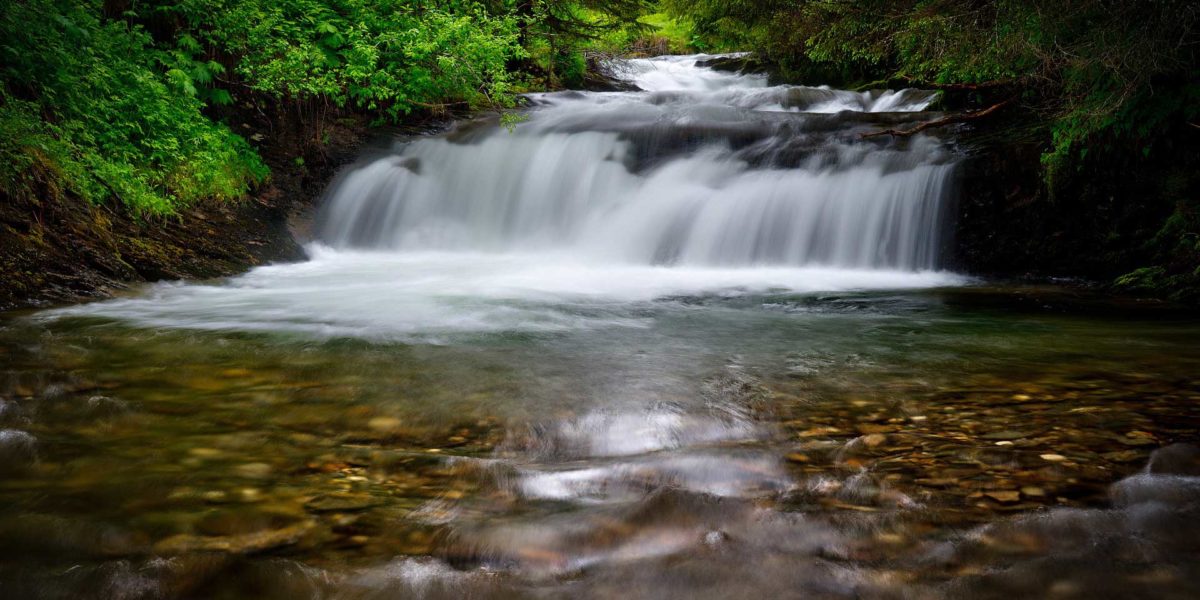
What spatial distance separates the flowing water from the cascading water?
5.71ft

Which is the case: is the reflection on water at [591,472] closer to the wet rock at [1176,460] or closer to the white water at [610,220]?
the wet rock at [1176,460]

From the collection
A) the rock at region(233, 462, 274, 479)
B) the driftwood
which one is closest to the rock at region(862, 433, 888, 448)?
the rock at region(233, 462, 274, 479)

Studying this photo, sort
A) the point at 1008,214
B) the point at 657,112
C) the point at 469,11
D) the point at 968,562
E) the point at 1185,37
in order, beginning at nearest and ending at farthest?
the point at 968,562
the point at 1185,37
the point at 1008,214
the point at 469,11
the point at 657,112

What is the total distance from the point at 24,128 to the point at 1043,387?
7630mm

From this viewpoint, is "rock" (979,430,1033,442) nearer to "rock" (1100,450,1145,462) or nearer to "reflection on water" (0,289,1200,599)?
"reflection on water" (0,289,1200,599)

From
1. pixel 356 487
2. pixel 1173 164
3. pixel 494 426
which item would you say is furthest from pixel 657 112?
pixel 356 487

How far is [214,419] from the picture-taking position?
3.04 metres

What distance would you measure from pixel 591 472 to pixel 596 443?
1.41 ft

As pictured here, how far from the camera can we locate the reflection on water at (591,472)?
1.84 meters

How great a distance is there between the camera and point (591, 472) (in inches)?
101

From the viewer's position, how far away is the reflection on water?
1.84 metres

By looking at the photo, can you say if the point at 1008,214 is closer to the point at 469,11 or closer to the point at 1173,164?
the point at 1173,164

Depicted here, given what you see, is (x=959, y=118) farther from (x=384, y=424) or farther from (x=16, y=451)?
(x=16, y=451)

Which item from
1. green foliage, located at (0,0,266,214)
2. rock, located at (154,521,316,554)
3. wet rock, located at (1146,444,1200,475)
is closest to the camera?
rock, located at (154,521,316,554)
